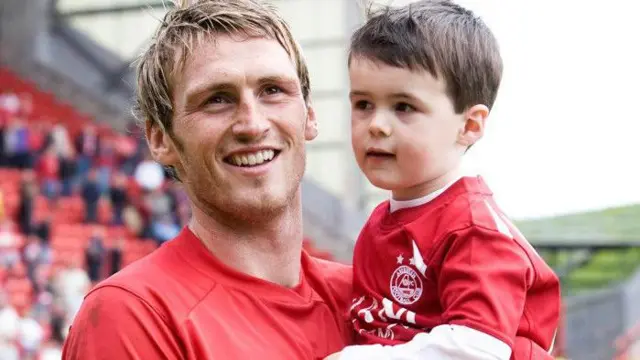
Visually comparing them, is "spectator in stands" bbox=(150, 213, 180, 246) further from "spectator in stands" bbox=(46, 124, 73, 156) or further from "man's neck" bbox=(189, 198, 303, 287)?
"man's neck" bbox=(189, 198, 303, 287)

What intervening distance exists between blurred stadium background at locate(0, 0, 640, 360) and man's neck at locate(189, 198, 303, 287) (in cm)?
490

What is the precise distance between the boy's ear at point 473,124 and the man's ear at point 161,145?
0.63 m

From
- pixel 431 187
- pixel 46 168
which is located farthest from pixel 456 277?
pixel 46 168

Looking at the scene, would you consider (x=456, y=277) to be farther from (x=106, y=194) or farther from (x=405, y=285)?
(x=106, y=194)

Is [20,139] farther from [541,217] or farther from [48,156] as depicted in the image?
[541,217]

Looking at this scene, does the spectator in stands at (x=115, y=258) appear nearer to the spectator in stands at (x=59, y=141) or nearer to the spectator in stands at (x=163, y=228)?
the spectator in stands at (x=163, y=228)

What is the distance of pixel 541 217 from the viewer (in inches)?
520

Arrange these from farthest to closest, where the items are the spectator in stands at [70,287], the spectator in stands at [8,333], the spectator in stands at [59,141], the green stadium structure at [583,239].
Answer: the green stadium structure at [583,239], the spectator in stands at [59,141], the spectator in stands at [70,287], the spectator in stands at [8,333]

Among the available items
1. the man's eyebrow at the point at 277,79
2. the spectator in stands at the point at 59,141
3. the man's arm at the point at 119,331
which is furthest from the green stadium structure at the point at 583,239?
the man's arm at the point at 119,331

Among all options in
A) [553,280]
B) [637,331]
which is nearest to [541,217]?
[637,331]

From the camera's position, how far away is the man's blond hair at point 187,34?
7.79 feet

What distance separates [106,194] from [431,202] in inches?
376

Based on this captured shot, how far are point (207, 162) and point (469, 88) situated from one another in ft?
1.93

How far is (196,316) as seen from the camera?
2.18 m
